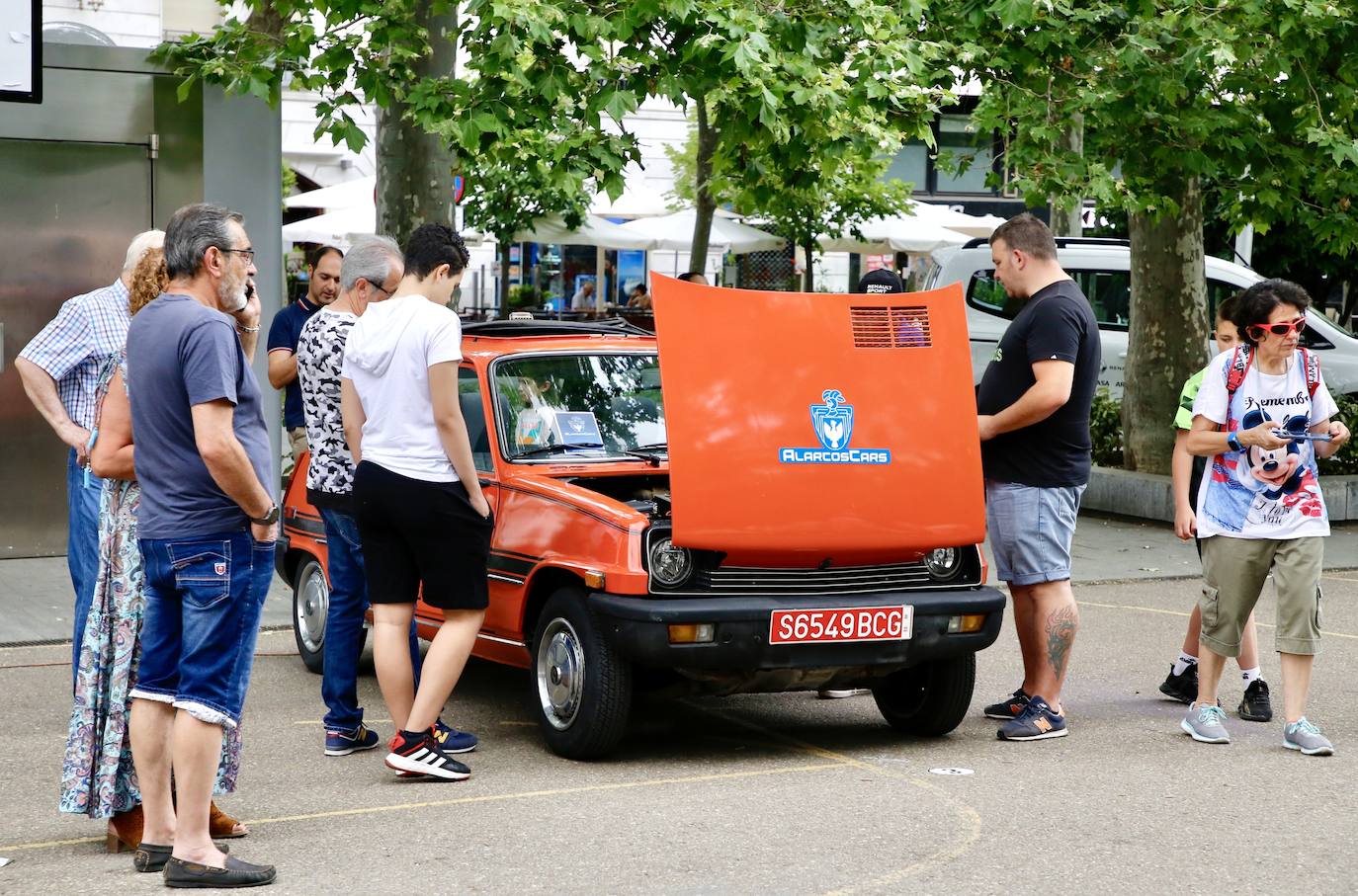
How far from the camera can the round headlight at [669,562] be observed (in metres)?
6.01

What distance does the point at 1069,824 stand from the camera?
5.43 metres

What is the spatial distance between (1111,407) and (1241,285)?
3.10 metres

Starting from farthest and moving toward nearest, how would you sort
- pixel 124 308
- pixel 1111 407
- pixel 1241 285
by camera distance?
pixel 1241 285
pixel 1111 407
pixel 124 308

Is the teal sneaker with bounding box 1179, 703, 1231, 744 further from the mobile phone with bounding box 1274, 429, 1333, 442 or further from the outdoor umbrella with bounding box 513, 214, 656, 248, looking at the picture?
the outdoor umbrella with bounding box 513, 214, 656, 248

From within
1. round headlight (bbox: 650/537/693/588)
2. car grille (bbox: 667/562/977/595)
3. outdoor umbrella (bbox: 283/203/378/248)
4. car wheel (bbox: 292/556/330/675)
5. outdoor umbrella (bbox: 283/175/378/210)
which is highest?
outdoor umbrella (bbox: 283/175/378/210)

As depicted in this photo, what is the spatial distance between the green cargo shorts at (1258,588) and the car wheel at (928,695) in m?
1.01

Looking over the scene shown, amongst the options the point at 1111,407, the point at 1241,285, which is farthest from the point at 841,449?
the point at 1241,285

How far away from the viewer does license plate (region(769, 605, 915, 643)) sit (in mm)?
5984

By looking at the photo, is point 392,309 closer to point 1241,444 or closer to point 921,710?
point 921,710

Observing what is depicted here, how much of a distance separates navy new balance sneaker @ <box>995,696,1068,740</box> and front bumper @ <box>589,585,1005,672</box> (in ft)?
1.87

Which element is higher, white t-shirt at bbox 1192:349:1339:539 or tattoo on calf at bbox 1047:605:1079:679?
white t-shirt at bbox 1192:349:1339:539

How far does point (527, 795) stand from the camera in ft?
18.7

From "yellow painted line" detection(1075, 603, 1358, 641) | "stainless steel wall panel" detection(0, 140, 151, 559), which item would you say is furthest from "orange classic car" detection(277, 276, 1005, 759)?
"stainless steel wall panel" detection(0, 140, 151, 559)

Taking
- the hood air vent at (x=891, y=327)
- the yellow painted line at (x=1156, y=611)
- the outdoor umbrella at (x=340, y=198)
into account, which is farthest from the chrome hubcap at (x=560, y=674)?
the outdoor umbrella at (x=340, y=198)
